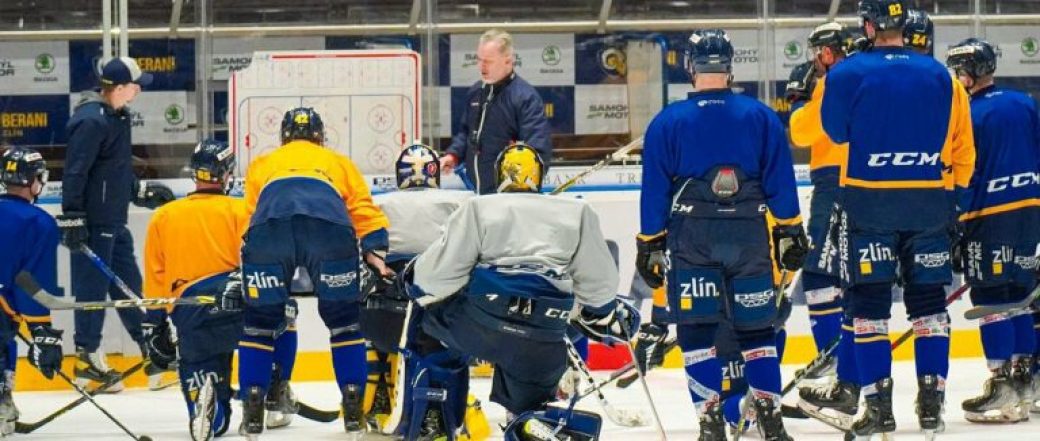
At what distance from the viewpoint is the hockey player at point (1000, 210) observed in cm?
679

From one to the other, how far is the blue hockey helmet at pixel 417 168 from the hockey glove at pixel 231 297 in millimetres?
712

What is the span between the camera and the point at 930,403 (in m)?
5.84

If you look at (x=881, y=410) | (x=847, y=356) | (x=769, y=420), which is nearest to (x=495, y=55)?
(x=847, y=356)

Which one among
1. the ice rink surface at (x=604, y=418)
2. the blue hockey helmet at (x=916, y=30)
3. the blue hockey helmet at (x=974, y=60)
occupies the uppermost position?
the blue hockey helmet at (x=916, y=30)

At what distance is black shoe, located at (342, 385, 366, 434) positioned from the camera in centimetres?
648

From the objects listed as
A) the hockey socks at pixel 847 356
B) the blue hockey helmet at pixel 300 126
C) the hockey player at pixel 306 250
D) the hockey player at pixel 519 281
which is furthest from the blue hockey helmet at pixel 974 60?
the blue hockey helmet at pixel 300 126

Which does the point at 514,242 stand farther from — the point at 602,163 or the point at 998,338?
the point at 602,163

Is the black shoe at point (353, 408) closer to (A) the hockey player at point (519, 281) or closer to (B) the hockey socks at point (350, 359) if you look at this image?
(B) the hockey socks at point (350, 359)

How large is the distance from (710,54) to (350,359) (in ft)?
5.72

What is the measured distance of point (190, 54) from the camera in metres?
8.88


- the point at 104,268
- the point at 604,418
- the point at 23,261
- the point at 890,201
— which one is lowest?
the point at 604,418

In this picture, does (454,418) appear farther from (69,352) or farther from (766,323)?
(69,352)

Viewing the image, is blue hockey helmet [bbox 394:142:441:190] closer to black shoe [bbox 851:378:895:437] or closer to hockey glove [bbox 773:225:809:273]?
hockey glove [bbox 773:225:809:273]

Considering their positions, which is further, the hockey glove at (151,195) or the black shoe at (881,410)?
the hockey glove at (151,195)
